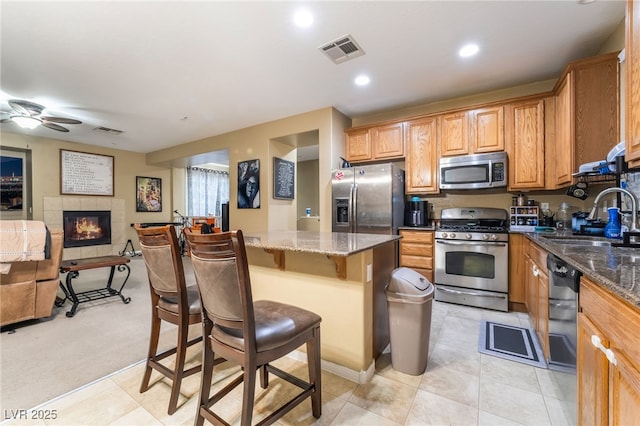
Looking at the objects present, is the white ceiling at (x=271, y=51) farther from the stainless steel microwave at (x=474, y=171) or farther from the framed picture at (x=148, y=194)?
the framed picture at (x=148, y=194)

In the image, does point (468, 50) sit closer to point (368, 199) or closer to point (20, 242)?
point (368, 199)

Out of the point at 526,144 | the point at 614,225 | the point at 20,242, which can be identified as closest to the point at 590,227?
the point at 614,225

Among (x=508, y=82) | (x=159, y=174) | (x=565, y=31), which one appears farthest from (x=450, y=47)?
(x=159, y=174)

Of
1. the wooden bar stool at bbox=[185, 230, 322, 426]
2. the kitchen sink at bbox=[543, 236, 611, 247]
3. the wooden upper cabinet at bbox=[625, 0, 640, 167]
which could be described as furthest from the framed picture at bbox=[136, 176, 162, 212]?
the wooden upper cabinet at bbox=[625, 0, 640, 167]

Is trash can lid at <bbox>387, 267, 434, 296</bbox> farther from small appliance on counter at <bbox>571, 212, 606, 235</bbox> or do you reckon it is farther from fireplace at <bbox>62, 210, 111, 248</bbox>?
fireplace at <bbox>62, 210, 111, 248</bbox>

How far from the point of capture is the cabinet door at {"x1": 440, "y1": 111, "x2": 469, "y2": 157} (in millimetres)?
3422

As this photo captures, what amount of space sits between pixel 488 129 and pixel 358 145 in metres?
1.71

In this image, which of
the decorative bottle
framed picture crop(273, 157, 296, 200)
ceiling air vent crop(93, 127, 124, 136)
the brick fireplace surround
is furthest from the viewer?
the brick fireplace surround

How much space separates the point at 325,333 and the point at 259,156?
3578 millimetres

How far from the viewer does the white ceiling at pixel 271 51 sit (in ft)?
6.81

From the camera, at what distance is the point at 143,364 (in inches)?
80.6

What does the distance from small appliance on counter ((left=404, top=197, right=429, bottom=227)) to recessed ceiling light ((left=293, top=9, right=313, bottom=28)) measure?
2.61 metres

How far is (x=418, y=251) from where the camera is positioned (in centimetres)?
347

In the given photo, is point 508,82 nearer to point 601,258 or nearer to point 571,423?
point 601,258
